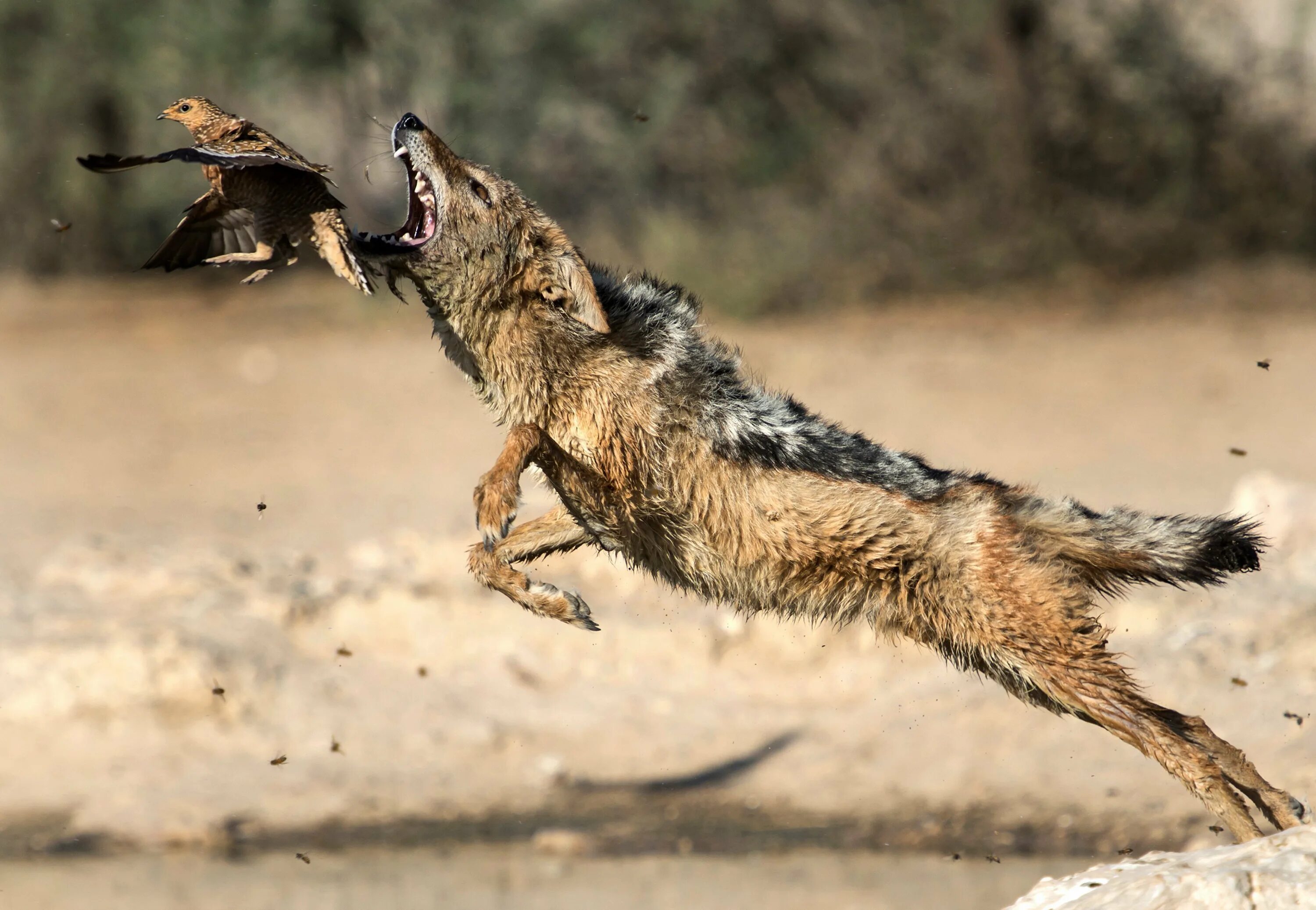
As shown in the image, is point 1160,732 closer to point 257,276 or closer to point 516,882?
point 516,882

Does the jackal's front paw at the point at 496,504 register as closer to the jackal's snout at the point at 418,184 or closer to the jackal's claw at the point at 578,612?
the jackal's claw at the point at 578,612

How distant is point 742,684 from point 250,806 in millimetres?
2762

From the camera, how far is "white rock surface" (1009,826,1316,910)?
4008mm

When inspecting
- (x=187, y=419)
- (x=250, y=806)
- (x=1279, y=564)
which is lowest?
(x=250, y=806)

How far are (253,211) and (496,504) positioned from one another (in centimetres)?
127

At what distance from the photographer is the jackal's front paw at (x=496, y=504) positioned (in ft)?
15.1

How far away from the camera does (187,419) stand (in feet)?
46.8

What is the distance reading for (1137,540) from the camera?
5184 mm

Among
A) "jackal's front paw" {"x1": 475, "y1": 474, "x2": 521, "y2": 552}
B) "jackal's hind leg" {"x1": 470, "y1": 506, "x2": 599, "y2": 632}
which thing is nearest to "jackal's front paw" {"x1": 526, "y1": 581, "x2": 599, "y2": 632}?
"jackal's hind leg" {"x1": 470, "y1": 506, "x2": 599, "y2": 632}

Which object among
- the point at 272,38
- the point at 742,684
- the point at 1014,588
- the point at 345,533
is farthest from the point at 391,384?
the point at 1014,588

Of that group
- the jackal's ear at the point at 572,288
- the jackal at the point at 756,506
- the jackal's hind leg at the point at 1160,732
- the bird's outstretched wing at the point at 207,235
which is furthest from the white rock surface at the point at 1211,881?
the bird's outstretched wing at the point at 207,235

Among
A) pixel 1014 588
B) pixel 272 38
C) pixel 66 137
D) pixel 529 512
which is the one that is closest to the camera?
pixel 1014 588

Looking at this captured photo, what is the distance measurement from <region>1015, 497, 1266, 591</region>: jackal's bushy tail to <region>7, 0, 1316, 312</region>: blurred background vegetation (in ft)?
35.3

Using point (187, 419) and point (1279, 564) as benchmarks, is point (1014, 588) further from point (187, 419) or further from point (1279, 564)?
point (187, 419)
